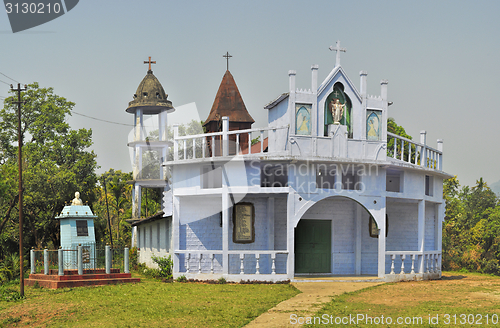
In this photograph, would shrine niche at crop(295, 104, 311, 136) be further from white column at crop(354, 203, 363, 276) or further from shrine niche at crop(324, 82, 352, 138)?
white column at crop(354, 203, 363, 276)

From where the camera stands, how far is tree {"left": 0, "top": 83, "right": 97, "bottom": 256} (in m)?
38.4

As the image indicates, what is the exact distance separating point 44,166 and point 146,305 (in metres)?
26.4

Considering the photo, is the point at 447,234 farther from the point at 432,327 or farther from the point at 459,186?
the point at 432,327

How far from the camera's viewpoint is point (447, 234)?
40.6 meters

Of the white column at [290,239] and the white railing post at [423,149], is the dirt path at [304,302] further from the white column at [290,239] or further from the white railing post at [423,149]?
the white railing post at [423,149]

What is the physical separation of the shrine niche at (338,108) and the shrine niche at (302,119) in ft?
2.70

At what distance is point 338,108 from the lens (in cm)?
2170

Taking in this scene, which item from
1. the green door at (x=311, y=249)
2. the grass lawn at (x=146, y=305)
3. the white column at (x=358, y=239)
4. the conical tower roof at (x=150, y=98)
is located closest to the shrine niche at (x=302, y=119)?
the green door at (x=311, y=249)

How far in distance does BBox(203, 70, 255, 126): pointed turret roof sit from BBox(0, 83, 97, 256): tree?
13.0 metres

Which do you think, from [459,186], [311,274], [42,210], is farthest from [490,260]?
[42,210]

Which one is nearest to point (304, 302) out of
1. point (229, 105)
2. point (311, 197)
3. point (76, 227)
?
point (311, 197)

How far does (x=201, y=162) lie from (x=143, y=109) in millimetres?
17497

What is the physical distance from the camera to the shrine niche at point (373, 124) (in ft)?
72.4

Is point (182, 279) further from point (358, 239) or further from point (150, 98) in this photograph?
point (150, 98)
